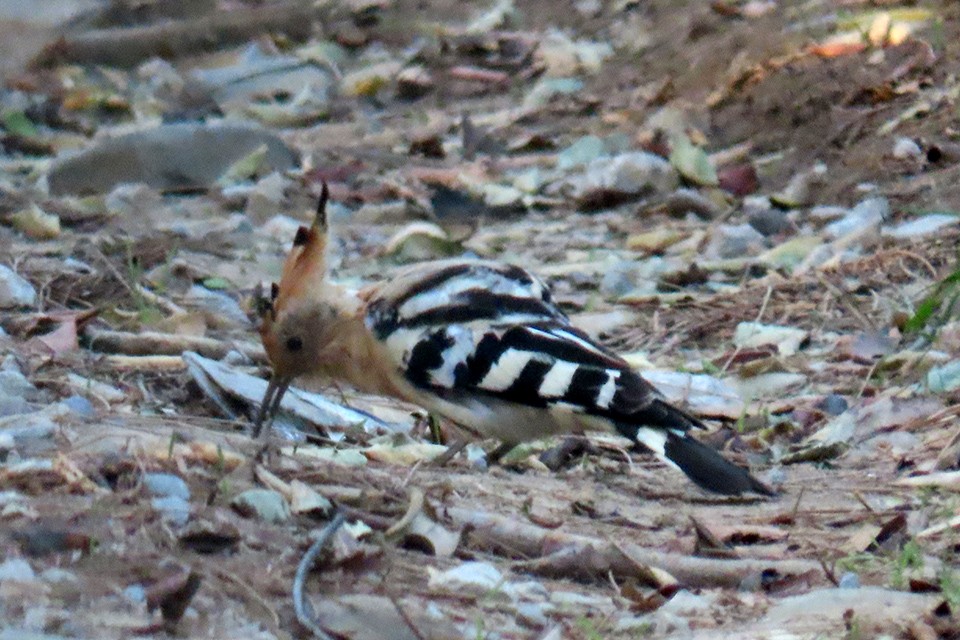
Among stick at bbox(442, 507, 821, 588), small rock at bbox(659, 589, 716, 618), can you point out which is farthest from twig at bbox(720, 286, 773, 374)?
small rock at bbox(659, 589, 716, 618)

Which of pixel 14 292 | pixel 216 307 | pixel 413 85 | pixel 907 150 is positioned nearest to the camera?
pixel 14 292

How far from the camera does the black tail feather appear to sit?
163 inches

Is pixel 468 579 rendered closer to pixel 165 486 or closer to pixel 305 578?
pixel 305 578

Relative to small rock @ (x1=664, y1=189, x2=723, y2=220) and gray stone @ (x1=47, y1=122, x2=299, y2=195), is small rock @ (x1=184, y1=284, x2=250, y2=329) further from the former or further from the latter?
small rock @ (x1=664, y1=189, x2=723, y2=220)

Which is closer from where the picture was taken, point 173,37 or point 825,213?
→ point 825,213

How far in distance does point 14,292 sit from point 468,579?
283 centimetres

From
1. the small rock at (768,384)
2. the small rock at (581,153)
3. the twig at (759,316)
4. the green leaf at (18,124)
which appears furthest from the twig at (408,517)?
the green leaf at (18,124)

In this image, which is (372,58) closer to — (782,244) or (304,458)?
(782,244)

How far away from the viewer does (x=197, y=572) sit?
3.00m

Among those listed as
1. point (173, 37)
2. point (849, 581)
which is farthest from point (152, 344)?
point (173, 37)

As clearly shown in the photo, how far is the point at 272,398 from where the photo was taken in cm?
470

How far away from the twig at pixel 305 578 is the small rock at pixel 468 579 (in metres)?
0.20

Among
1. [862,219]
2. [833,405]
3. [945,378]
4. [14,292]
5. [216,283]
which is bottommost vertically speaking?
[862,219]

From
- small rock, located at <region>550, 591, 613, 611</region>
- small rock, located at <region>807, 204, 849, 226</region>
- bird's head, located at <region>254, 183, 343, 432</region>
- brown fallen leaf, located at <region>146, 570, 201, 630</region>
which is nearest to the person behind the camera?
brown fallen leaf, located at <region>146, 570, 201, 630</region>
